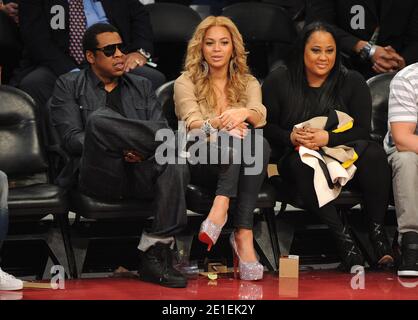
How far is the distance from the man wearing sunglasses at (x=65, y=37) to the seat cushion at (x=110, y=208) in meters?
0.91

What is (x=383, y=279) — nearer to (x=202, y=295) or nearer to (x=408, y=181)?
(x=408, y=181)

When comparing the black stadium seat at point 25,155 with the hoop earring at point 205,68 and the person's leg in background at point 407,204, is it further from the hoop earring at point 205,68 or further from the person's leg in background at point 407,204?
the person's leg in background at point 407,204

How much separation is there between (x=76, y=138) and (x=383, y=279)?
1.52m

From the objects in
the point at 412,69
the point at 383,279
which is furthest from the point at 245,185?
the point at 412,69

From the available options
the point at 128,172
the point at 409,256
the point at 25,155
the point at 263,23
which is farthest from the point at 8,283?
the point at 263,23

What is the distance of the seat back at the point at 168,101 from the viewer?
477cm

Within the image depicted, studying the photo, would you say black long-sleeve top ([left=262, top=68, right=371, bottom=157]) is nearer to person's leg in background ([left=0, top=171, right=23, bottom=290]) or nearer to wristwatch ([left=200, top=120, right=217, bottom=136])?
wristwatch ([left=200, top=120, right=217, bottom=136])

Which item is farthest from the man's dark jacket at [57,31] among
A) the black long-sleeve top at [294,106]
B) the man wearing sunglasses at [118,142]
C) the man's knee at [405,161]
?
the man's knee at [405,161]

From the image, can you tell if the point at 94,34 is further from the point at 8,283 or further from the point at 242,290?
the point at 242,290

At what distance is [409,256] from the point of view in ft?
14.2

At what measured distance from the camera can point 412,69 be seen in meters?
4.61

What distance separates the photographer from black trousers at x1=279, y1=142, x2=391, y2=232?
14.5 ft

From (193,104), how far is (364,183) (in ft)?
2.87

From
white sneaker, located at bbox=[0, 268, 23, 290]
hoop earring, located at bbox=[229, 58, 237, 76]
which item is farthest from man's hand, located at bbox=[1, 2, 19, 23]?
white sneaker, located at bbox=[0, 268, 23, 290]
